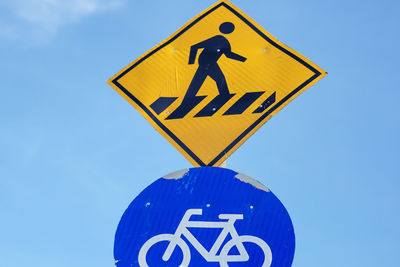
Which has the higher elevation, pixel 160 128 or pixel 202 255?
pixel 160 128

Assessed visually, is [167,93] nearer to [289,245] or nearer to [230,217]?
[230,217]

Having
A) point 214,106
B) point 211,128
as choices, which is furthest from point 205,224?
point 214,106

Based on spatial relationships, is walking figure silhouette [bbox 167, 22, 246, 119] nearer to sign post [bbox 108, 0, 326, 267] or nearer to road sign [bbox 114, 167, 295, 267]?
sign post [bbox 108, 0, 326, 267]

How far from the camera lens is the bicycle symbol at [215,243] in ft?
9.52

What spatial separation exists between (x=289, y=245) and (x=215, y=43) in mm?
1555

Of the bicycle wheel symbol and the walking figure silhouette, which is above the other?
the walking figure silhouette

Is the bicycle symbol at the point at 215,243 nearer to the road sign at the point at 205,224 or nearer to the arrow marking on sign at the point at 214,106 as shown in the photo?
the road sign at the point at 205,224

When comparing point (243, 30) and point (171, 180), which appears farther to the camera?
point (243, 30)

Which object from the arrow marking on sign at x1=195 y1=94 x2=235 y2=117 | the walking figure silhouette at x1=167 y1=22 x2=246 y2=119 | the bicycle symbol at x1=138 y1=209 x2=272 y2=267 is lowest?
the bicycle symbol at x1=138 y1=209 x2=272 y2=267

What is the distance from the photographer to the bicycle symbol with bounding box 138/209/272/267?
2.90 meters

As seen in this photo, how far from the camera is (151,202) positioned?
307 centimetres

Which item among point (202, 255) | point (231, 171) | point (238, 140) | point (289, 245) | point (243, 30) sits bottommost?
point (289, 245)

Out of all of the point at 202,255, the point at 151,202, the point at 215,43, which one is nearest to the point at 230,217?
the point at 202,255

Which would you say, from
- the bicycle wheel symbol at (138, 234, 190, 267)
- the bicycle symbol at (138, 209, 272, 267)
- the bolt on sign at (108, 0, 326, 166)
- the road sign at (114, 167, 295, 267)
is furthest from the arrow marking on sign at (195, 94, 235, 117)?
the bicycle wheel symbol at (138, 234, 190, 267)
